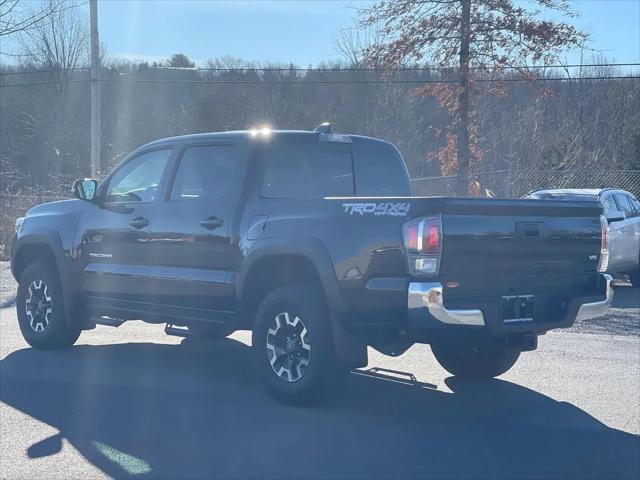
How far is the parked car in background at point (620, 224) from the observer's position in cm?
1480

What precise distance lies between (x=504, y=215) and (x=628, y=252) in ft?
31.3

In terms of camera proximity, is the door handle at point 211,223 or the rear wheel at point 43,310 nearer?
the door handle at point 211,223

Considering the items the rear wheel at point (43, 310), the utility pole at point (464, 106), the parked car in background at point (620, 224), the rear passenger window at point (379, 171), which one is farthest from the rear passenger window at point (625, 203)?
the rear wheel at point (43, 310)

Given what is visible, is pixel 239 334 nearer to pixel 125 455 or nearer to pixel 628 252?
pixel 125 455

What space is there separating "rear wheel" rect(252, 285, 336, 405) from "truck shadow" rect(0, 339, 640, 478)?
19 centimetres

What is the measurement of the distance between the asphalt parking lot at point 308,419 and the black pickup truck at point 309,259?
42cm

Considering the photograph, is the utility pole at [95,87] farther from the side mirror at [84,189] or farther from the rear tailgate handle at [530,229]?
the rear tailgate handle at [530,229]

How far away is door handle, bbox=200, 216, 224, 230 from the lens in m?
7.56

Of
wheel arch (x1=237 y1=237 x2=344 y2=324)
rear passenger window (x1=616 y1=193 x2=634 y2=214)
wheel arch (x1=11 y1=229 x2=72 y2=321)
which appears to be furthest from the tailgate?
rear passenger window (x1=616 y1=193 x2=634 y2=214)

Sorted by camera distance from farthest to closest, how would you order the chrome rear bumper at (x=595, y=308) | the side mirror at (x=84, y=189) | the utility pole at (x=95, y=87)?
the utility pole at (x=95, y=87)
the side mirror at (x=84, y=189)
the chrome rear bumper at (x=595, y=308)

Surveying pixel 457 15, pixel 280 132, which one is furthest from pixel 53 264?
pixel 457 15

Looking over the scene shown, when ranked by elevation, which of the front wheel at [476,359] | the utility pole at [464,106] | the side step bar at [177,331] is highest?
the utility pole at [464,106]

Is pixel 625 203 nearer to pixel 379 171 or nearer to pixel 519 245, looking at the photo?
pixel 379 171

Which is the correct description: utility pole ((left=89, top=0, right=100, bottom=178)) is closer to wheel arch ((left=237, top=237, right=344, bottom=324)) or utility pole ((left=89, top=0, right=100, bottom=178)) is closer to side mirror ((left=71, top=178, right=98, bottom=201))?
side mirror ((left=71, top=178, right=98, bottom=201))
